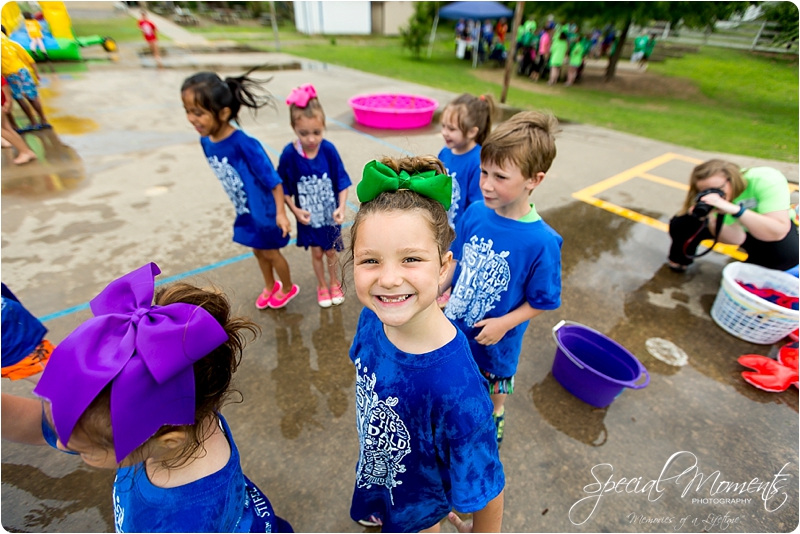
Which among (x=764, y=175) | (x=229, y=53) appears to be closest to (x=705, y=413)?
(x=764, y=175)

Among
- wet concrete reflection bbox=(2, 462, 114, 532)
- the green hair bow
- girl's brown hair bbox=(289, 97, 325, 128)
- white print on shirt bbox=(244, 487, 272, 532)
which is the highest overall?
the green hair bow

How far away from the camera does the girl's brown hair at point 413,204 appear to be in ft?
3.64

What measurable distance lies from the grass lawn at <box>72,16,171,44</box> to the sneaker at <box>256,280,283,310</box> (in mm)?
21839

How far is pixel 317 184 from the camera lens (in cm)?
295

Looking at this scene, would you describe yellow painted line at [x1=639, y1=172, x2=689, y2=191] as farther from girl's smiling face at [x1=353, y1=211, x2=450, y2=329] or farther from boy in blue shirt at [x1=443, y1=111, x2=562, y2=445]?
girl's smiling face at [x1=353, y1=211, x2=450, y2=329]

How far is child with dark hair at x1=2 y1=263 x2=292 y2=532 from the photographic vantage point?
3.08 feet

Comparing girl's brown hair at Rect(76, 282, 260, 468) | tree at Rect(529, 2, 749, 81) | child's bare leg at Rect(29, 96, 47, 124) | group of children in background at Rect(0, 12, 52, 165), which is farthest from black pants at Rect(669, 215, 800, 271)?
tree at Rect(529, 2, 749, 81)

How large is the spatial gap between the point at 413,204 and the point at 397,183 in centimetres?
9

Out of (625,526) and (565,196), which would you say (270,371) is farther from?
(565,196)

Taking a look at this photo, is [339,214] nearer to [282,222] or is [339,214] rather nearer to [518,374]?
[282,222]

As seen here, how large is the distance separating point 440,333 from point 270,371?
1.95 meters

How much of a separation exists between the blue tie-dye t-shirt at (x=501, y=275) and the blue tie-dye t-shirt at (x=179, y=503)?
1.27 meters

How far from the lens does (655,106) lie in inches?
462

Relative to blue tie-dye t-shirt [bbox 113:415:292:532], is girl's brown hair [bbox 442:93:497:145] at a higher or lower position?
higher
